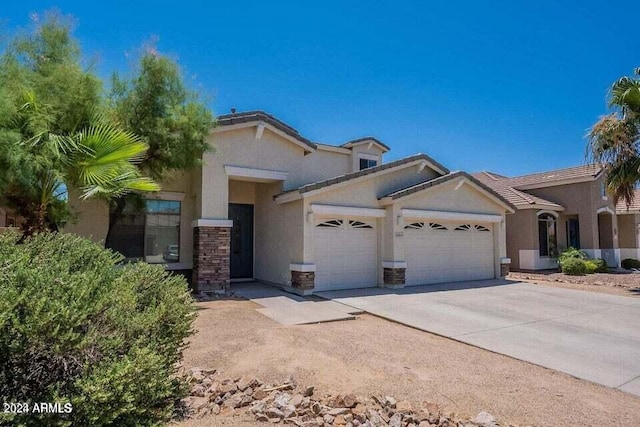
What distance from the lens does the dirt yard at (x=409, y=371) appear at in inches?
186

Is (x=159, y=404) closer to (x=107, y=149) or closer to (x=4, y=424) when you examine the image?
(x=4, y=424)

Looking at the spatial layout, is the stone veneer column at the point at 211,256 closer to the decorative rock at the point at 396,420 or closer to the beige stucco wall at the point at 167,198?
the beige stucco wall at the point at 167,198

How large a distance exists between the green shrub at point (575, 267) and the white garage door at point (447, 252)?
5.76 m

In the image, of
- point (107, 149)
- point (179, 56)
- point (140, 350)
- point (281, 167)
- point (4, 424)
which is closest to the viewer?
point (4, 424)

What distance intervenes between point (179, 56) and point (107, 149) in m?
5.07

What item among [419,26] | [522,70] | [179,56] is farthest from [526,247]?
[179,56]

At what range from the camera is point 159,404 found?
3770 mm

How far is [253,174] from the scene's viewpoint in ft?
43.8

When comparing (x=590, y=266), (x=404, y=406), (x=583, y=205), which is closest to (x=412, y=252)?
(x=404, y=406)

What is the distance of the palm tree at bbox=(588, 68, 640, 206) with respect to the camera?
14.9 m

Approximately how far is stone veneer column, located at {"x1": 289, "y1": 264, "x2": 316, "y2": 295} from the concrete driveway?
56cm

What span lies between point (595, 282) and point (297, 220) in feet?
46.9

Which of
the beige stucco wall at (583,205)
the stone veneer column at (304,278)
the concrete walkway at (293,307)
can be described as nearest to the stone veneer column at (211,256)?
the concrete walkway at (293,307)

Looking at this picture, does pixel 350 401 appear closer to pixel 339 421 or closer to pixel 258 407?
pixel 339 421
